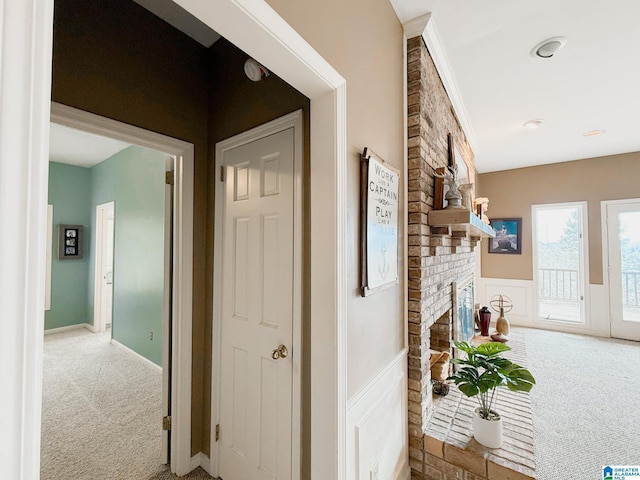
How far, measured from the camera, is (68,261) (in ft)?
15.8

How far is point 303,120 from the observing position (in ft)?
4.78

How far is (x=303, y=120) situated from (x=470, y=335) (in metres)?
3.22

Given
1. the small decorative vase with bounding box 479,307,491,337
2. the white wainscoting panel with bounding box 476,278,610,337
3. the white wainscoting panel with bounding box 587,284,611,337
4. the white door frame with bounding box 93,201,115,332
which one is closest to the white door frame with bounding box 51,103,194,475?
the small decorative vase with bounding box 479,307,491,337

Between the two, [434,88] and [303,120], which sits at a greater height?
[434,88]

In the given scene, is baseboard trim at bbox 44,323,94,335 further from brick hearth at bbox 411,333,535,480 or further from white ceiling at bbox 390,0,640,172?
white ceiling at bbox 390,0,640,172

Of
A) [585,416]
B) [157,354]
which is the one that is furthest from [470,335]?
[157,354]

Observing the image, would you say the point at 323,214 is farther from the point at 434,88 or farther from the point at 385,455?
the point at 434,88

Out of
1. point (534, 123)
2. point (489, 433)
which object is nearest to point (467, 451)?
point (489, 433)

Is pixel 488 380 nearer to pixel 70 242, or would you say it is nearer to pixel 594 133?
pixel 594 133

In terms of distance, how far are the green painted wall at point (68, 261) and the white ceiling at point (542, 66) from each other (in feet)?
18.4

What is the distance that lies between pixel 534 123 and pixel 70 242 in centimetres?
698

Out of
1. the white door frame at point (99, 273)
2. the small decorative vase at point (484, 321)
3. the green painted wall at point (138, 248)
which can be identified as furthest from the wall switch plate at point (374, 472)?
the white door frame at point (99, 273)

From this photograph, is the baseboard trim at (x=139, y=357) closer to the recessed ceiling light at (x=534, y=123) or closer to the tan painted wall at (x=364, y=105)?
the tan painted wall at (x=364, y=105)

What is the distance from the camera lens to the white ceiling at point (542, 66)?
68.4 inches
